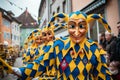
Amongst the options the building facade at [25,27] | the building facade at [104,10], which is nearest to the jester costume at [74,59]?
the building facade at [104,10]

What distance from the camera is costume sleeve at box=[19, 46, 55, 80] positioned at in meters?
3.56

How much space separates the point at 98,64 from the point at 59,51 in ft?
1.60

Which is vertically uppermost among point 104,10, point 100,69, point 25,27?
point 104,10

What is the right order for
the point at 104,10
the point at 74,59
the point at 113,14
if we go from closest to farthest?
the point at 74,59 → the point at 113,14 → the point at 104,10

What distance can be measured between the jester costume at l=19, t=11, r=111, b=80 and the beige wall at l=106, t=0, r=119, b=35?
6.84m

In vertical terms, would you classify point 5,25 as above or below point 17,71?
above

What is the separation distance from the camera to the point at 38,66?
3645 mm

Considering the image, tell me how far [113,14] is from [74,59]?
7416 mm

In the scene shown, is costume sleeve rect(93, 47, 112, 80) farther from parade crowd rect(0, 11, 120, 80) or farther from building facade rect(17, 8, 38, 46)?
building facade rect(17, 8, 38, 46)

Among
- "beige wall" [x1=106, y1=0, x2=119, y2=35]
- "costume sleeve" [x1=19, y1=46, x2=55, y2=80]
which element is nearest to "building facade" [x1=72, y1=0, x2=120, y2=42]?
"beige wall" [x1=106, y1=0, x2=119, y2=35]

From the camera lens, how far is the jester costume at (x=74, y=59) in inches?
142

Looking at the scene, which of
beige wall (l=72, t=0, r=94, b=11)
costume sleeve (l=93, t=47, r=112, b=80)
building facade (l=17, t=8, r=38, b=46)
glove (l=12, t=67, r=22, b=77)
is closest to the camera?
glove (l=12, t=67, r=22, b=77)

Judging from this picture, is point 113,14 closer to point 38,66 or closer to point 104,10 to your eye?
point 104,10

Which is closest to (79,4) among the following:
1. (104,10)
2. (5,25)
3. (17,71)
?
(104,10)
